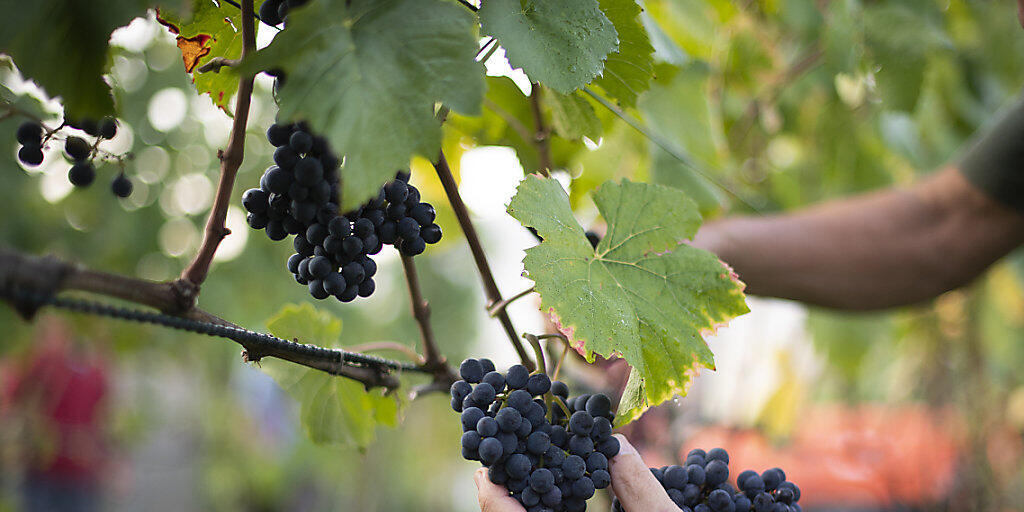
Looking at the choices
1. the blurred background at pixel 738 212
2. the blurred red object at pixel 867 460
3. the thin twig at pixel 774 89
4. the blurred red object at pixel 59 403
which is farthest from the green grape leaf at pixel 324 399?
the blurred red object at pixel 59 403

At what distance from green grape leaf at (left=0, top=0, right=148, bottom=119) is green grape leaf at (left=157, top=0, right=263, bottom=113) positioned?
0.38 feet

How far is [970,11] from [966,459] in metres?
1.40

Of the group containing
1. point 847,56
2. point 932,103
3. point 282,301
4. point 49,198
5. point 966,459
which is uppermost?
point 932,103

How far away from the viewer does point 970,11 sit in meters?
1.57

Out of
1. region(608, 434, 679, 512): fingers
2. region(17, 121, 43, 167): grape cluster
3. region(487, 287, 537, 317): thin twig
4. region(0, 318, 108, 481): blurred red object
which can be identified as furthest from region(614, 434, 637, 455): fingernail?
region(0, 318, 108, 481): blurred red object

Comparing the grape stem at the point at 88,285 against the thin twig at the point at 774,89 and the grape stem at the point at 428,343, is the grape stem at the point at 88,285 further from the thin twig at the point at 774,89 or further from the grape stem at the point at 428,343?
the thin twig at the point at 774,89

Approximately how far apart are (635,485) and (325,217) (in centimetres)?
27

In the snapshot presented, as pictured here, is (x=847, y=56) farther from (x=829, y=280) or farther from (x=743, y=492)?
(x=743, y=492)

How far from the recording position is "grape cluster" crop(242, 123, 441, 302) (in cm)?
39

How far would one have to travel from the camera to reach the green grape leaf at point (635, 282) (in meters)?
0.44

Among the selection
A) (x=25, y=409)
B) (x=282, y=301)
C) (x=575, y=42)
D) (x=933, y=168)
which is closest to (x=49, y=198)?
(x=282, y=301)

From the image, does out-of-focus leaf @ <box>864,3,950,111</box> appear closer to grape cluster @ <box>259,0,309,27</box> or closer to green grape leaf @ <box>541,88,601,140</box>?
green grape leaf @ <box>541,88,601,140</box>

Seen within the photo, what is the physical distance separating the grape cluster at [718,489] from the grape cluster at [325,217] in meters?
0.25

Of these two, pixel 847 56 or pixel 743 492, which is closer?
pixel 743 492
